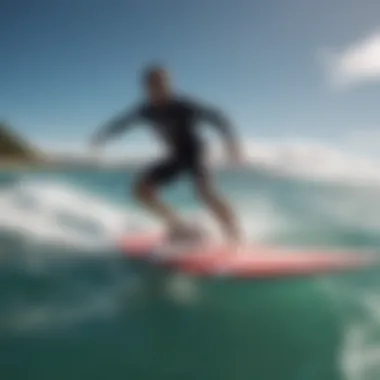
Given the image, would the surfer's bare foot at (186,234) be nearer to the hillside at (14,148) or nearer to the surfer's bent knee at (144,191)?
the surfer's bent knee at (144,191)

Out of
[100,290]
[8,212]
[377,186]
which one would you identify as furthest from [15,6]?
[377,186]

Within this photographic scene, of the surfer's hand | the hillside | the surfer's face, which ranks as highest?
the surfer's face

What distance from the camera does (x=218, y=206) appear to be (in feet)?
5.74

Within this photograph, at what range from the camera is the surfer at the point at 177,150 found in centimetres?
173

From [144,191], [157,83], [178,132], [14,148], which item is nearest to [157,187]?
[144,191]

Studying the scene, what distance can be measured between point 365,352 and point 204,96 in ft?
2.25

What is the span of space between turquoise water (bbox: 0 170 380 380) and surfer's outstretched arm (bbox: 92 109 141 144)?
0.27ft

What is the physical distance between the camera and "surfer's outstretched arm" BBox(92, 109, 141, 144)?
175 cm

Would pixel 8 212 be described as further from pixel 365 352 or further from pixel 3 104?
pixel 365 352

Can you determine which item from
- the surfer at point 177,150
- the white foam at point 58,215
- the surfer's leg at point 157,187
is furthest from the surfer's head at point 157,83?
the white foam at point 58,215

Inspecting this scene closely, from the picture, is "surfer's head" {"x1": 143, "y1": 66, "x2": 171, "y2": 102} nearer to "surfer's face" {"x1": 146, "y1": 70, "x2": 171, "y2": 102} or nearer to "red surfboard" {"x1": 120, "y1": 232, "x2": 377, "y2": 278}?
"surfer's face" {"x1": 146, "y1": 70, "x2": 171, "y2": 102}

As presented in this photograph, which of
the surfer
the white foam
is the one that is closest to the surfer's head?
the surfer

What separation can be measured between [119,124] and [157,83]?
13cm

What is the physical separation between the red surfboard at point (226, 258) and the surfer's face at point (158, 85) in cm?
31
